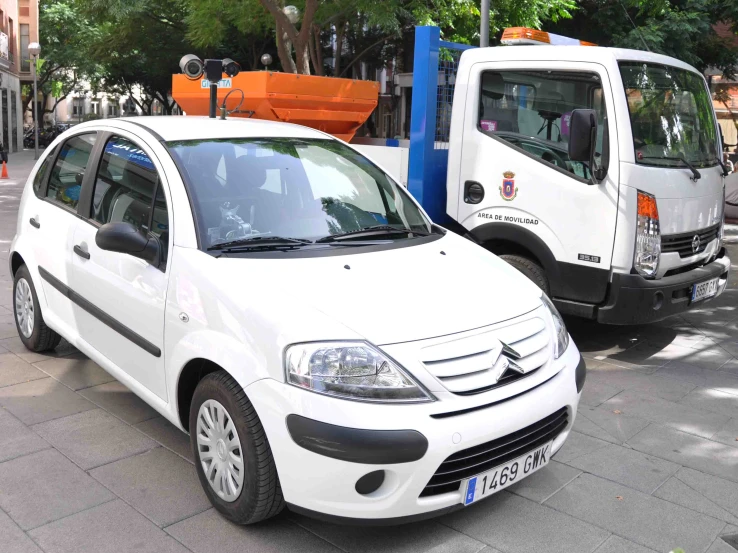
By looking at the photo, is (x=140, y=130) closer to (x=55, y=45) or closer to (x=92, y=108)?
(x=55, y=45)

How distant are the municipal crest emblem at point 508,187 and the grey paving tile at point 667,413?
1.68 meters

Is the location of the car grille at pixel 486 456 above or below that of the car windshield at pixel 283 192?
below

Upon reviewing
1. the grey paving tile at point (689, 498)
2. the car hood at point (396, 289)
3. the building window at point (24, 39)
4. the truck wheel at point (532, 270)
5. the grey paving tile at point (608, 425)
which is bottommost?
the grey paving tile at point (608, 425)

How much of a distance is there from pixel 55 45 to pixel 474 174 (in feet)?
144

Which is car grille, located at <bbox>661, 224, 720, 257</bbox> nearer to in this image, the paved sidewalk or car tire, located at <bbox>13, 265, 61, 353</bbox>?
the paved sidewalk

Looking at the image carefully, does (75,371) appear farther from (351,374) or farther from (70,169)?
(351,374)

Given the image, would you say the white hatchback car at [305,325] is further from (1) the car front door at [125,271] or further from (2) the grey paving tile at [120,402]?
(2) the grey paving tile at [120,402]

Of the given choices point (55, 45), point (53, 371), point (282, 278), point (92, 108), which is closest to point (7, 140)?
point (55, 45)

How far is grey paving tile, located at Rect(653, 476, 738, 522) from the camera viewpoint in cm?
360

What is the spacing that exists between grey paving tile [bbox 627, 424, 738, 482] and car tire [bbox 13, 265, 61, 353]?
383cm

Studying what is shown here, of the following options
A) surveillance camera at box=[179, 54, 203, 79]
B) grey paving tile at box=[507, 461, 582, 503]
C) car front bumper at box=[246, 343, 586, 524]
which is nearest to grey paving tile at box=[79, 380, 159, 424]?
car front bumper at box=[246, 343, 586, 524]

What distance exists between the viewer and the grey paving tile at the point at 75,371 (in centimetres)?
507

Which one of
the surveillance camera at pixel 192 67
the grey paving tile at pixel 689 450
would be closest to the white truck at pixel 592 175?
the grey paving tile at pixel 689 450

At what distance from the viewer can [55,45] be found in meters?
44.1
